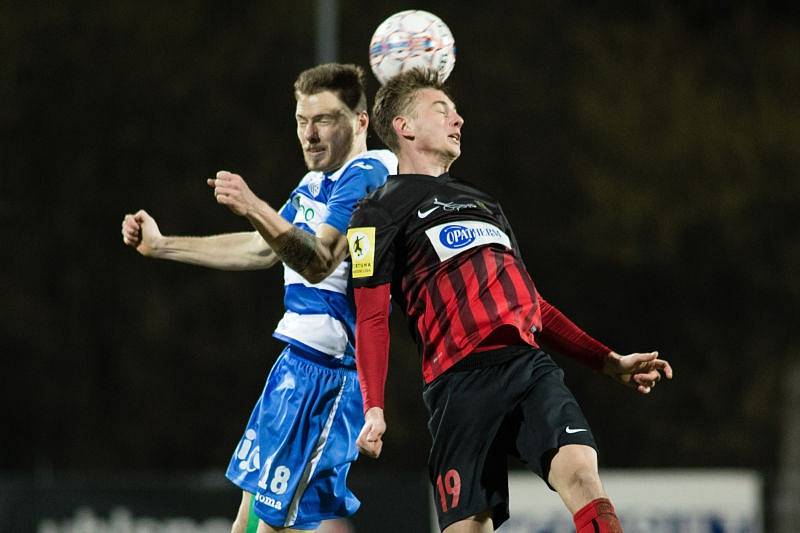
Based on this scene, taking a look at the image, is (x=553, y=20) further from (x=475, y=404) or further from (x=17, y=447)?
(x=475, y=404)

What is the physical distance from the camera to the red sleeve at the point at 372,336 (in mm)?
4715

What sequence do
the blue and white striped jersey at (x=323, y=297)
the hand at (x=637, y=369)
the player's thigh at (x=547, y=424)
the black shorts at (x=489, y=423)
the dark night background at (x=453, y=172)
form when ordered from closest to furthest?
the player's thigh at (x=547, y=424) → the black shorts at (x=489, y=423) → the hand at (x=637, y=369) → the blue and white striped jersey at (x=323, y=297) → the dark night background at (x=453, y=172)

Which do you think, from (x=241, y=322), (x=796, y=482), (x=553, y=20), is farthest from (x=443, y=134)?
(x=553, y=20)

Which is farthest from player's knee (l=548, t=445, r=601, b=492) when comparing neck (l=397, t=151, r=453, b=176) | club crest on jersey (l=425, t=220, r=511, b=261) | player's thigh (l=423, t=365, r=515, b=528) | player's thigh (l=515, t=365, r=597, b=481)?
neck (l=397, t=151, r=453, b=176)

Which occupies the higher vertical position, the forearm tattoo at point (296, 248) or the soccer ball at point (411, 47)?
the soccer ball at point (411, 47)

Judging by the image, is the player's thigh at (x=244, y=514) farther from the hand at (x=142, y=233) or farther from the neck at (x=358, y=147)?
the neck at (x=358, y=147)

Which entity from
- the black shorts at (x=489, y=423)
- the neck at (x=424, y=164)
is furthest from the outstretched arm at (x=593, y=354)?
the neck at (x=424, y=164)

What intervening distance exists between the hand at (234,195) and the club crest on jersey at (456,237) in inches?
27.1

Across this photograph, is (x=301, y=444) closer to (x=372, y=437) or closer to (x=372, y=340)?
(x=372, y=340)

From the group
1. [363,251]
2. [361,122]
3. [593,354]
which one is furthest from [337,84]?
[593,354]

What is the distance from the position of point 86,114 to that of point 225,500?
10.6 metres

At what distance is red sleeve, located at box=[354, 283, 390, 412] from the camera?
4.71 m

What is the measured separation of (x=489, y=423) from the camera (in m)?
4.65

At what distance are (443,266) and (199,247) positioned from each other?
1177 mm
